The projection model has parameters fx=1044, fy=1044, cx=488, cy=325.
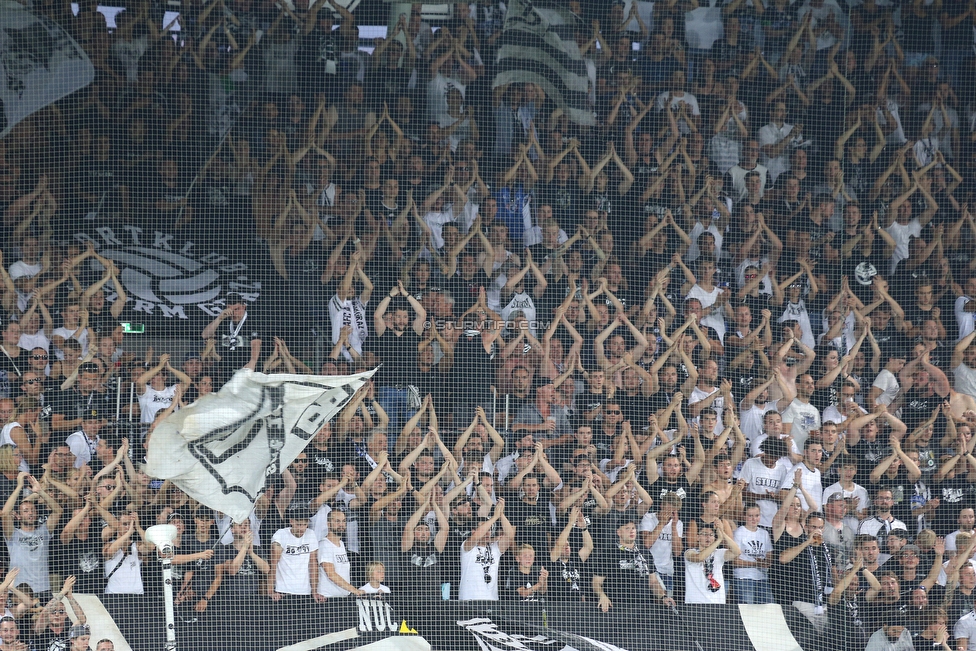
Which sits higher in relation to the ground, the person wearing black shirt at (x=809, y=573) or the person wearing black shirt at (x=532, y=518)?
the person wearing black shirt at (x=532, y=518)

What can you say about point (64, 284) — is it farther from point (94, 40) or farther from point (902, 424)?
point (902, 424)

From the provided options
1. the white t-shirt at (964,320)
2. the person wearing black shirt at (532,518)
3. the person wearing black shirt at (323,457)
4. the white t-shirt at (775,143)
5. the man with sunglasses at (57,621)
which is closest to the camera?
the man with sunglasses at (57,621)

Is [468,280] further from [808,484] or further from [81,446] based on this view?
[81,446]

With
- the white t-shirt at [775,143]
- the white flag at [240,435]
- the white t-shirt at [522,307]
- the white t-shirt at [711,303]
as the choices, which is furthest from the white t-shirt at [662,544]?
the white t-shirt at [775,143]

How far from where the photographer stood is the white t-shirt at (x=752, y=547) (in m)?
7.00

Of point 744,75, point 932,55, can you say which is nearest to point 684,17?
point 744,75

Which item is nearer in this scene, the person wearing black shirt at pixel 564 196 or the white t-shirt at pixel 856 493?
the white t-shirt at pixel 856 493

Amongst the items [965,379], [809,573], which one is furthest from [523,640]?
[965,379]

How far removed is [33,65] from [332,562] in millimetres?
4290

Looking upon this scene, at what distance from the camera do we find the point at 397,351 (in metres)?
7.43

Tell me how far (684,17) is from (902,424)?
138 inches

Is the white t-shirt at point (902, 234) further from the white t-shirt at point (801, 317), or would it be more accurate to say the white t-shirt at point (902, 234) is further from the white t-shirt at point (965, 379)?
the white t-shirt at point (965, 379)

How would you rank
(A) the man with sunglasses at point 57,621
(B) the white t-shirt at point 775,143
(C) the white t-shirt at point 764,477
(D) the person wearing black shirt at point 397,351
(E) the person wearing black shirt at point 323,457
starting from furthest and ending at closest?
(B) the white t-shirt at point 775,143 < (D) the person wearing black shirt at point 397,351 < (C) the white t-shirt at point 764,477 < (E) the person wearing black shirt at point 323,457 < (A) the man with sunglasses at point 57,621

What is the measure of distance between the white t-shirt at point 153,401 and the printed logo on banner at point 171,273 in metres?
0.57
